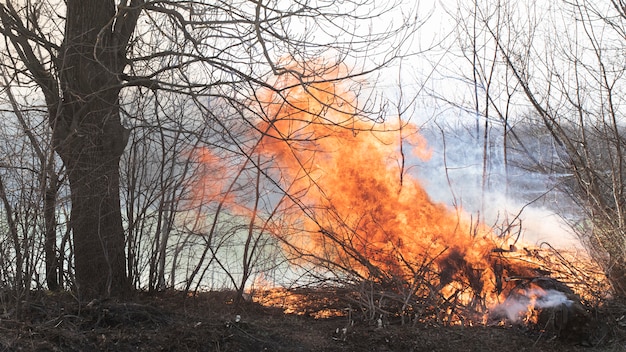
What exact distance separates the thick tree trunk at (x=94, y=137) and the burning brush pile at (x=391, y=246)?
7.36ft

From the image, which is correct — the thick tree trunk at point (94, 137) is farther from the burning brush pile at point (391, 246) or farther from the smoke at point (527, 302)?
the smoke at point (527, 302)

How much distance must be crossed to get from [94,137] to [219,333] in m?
3.43

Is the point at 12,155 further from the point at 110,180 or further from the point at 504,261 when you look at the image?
the point at 504,261

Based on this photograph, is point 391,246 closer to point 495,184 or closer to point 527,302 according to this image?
point 527,302

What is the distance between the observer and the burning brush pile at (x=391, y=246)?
8258 millimetres

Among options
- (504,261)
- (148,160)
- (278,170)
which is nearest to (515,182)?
(504,261)

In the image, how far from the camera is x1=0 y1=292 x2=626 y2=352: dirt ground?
594cm

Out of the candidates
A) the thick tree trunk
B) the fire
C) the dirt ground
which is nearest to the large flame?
the fire

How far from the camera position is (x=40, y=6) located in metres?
8.70

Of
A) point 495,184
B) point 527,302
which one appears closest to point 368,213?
point 527,302

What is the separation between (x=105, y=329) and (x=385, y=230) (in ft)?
16.9

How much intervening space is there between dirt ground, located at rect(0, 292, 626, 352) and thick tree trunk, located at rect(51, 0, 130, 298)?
575 mm

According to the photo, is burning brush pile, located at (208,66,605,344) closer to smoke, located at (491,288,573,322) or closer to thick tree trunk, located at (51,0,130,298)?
smoke, located at (491,288,573,322)

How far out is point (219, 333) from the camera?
638cm
